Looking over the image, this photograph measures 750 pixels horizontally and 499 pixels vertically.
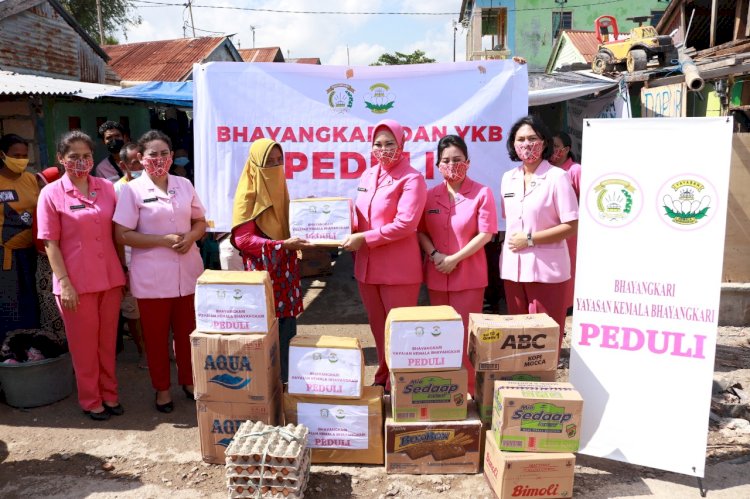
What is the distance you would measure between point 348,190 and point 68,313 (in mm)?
2435

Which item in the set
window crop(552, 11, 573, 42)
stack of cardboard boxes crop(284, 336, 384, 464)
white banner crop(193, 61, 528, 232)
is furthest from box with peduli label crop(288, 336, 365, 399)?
window crop(552, 11, 573, 42)

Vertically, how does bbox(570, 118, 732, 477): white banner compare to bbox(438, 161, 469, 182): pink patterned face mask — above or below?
below

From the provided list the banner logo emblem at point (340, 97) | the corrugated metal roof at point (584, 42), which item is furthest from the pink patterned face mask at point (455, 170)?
the corrugated metal roof at point (584, 42)

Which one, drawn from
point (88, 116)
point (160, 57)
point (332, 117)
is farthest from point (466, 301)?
point (160, 57)

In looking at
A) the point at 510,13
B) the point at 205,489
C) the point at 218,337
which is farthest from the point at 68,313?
the point at 510,13

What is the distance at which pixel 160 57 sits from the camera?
18641 millimetres

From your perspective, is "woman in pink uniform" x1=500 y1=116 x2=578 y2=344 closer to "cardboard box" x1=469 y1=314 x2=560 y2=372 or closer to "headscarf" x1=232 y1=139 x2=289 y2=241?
"cardboard box" x1=469 y1=314 x2=560 y2=372

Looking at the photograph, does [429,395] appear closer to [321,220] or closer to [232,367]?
[232,367]

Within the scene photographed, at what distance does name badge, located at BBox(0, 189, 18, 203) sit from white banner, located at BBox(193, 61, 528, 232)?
4.67 ft

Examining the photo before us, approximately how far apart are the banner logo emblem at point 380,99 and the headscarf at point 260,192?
5.37 ft

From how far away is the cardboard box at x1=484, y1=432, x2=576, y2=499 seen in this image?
9.13 feet

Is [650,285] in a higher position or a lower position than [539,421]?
higher

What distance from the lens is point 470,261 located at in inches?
141

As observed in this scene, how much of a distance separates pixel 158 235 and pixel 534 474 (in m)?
2.56
